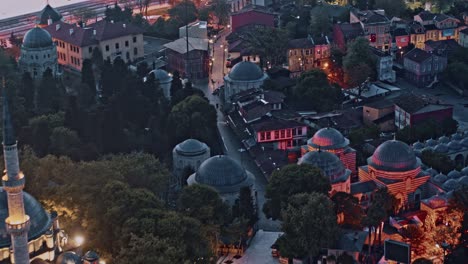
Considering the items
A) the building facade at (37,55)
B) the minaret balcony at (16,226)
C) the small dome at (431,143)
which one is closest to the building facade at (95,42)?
the building facade at (37,55)

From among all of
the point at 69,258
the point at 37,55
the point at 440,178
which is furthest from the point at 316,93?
the point at 69,258

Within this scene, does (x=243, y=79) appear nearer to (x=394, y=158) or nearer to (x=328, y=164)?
(x=328, y=164)

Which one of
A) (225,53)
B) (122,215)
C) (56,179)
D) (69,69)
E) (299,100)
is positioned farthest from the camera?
(225,53)

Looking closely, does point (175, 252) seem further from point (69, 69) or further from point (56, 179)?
point (69, 69)

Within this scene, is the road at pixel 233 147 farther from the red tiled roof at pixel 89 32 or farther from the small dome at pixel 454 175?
the small dome at pixel 454 175

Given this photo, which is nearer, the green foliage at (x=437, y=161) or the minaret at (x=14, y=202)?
the minaret at (x=14, y=202)

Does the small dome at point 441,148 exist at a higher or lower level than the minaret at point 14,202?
lower

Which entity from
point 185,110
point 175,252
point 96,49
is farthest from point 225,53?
point 175,252

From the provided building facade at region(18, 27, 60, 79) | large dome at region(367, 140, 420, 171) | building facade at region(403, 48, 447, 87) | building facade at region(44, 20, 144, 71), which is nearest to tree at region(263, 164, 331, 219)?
large dome at region(367, 140, 420, 171)
